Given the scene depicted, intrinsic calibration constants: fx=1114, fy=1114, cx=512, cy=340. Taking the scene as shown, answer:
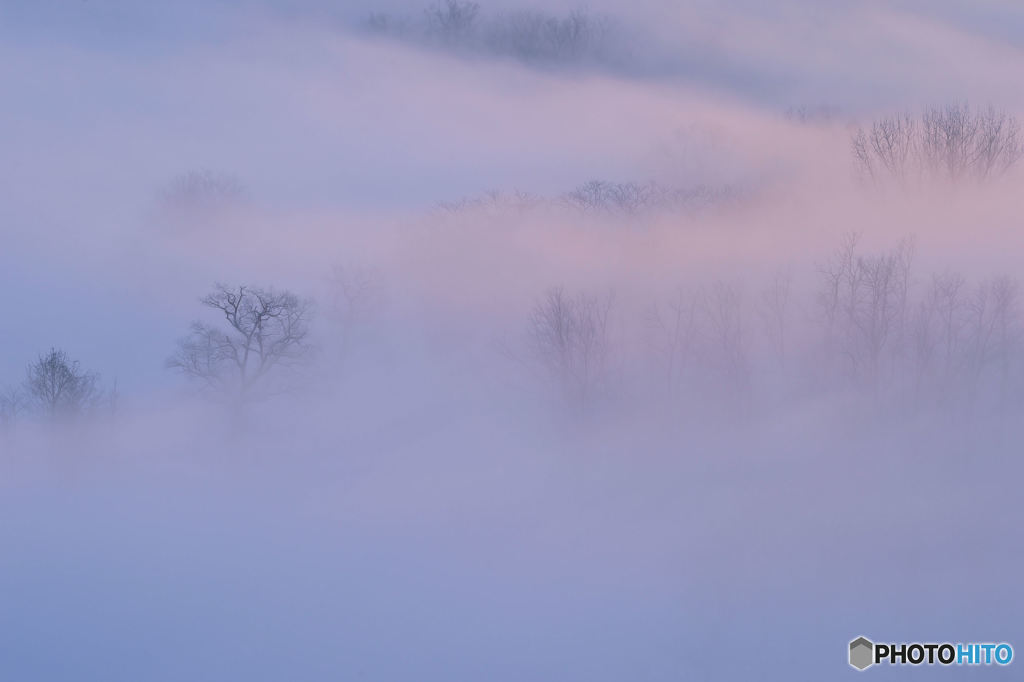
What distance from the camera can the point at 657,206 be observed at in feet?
111

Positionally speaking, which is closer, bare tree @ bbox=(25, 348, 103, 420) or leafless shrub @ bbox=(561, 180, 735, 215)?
bare tree @ bbox=(25, 348, 103, 420)

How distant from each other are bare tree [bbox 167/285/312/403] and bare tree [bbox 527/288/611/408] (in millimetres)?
6036

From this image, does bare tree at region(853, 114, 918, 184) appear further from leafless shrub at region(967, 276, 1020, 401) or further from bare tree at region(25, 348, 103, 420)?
bare tree at region(25, 348, 103, 420)

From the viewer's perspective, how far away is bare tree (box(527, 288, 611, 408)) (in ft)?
90.7

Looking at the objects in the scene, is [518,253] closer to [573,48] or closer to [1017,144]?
[1017,144]

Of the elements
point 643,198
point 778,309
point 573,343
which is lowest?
point 573,343

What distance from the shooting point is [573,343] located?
93.3ft

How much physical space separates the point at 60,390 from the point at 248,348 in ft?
16.4

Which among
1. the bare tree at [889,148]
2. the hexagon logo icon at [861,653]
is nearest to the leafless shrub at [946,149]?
the bare tree at [889,148]

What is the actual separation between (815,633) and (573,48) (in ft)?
107

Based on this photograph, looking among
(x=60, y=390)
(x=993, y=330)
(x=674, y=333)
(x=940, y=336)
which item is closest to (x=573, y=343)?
(x=674, y=333)

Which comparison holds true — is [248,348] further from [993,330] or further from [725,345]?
[993,330]

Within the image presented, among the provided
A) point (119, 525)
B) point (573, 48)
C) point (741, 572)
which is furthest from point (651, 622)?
point (573, 48)

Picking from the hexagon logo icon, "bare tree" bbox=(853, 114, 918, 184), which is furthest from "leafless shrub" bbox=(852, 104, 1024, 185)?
the hexagon logo icon
